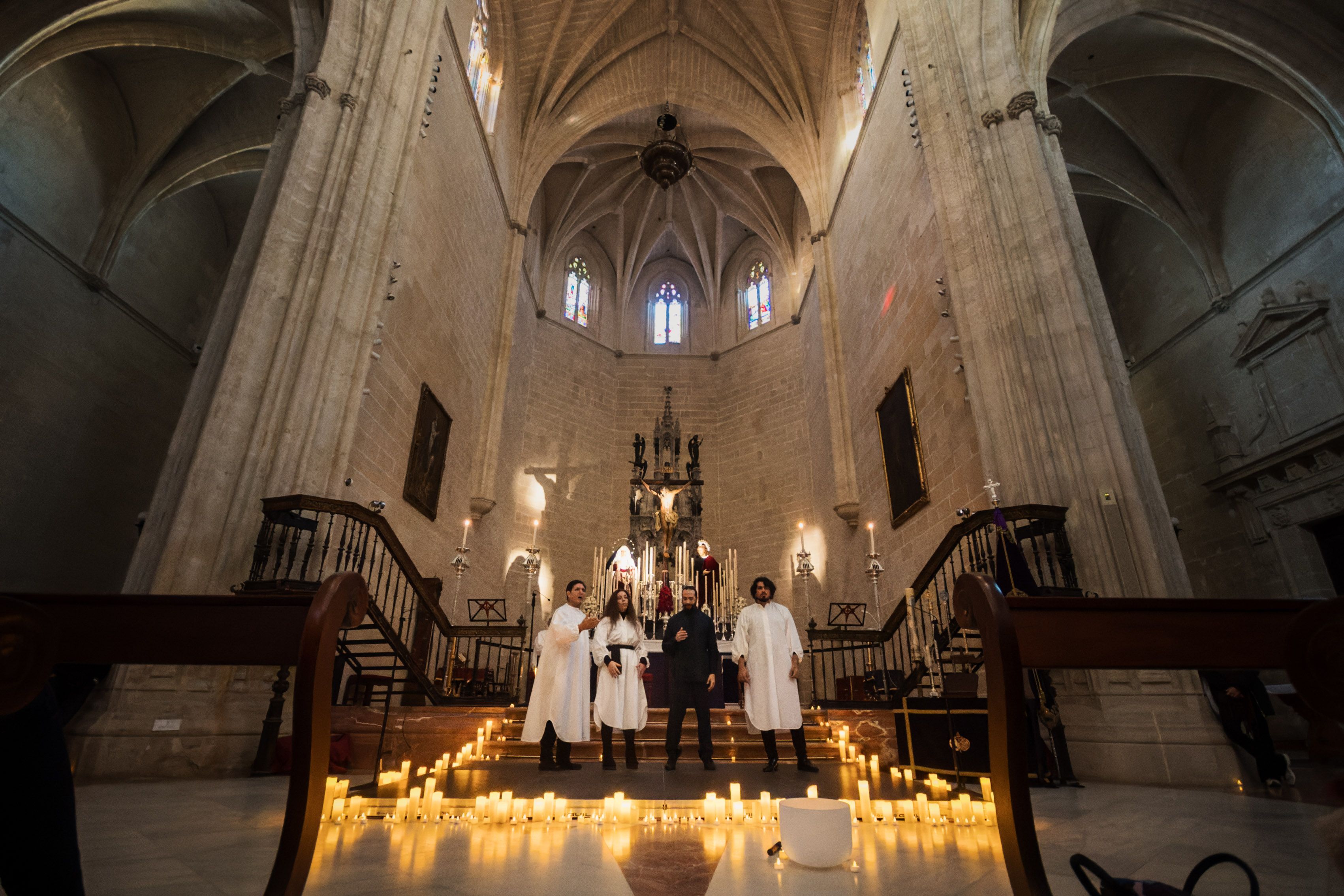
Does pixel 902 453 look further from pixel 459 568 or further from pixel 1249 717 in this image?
pixel 459 568

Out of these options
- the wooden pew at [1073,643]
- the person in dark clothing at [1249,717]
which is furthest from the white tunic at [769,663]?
the wooden pew at [1073,643]

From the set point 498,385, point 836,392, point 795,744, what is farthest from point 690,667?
point 498,385

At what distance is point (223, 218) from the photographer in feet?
49.1

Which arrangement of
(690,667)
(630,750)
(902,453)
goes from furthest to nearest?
(902,453) → (690,667) → (630,750)

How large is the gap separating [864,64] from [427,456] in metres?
11.0

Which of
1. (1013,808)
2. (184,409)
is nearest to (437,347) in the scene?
(184,409)

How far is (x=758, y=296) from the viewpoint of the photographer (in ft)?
64.6

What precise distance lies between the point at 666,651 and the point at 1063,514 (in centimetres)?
368

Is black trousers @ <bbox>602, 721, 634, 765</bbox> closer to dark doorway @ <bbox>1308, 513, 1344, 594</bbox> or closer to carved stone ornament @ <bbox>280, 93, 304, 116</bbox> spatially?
carved stone ornament @ <bbox>280, 93, 304, 116</bbox>

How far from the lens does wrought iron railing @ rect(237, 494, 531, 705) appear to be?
5.83 meters

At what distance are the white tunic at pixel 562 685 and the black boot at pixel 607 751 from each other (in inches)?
6.1

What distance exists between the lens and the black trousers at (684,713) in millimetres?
5371

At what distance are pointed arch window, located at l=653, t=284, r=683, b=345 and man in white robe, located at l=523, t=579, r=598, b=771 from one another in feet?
49.6

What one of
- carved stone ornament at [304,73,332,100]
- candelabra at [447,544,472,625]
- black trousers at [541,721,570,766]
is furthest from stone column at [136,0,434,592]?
black trousers at [541,721,570,766]
